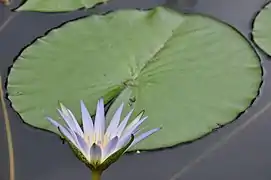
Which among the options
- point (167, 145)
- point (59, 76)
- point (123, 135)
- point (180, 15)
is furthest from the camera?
point (180, 15)

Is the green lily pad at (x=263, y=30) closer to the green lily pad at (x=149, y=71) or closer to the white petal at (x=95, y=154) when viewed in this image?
the green lily pad at (x=149, y=71)

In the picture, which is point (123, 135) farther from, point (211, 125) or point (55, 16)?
point (55, 16)

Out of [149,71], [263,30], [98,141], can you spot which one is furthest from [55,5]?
[98,141]

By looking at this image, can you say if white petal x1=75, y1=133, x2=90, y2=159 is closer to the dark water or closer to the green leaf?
the dark water

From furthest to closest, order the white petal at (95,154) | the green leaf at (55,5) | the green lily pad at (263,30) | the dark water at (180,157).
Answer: the green leaf at (55,5), the green lily pad at (263,30), the dark water at (180,157), the white petal at (95,154)

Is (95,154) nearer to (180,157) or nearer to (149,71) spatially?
(180,157)

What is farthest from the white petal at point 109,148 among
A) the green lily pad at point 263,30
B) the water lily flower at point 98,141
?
the green lily pad at point 263,30

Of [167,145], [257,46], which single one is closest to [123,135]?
[167,145]
